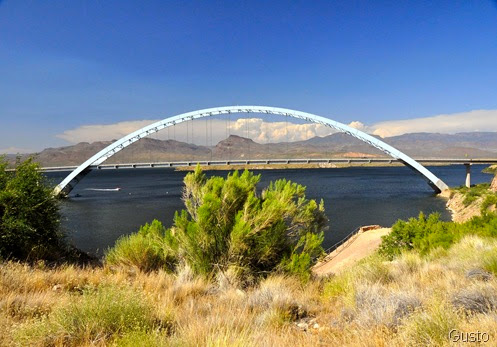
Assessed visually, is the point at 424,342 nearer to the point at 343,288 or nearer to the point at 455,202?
the point at 343,288

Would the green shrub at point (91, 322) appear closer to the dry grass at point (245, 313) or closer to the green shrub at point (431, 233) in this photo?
the dry grass at point (245, 313)

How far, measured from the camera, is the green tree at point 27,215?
338 inches

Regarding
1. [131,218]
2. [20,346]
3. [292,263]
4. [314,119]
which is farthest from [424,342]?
[314,119]

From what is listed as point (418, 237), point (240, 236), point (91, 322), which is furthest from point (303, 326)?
point (418, 237)

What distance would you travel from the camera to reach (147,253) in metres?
8.85

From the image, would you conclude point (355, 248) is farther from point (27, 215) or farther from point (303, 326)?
point (303, 326)

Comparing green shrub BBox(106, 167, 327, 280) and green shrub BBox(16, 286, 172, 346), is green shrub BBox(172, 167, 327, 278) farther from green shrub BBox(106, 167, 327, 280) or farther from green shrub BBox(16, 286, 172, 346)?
green shrub BBox(16, 286, 172, 346)

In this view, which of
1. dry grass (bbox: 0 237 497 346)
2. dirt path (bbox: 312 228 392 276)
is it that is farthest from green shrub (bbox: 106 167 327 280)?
dirt path (bbox: 312 228 392 276)

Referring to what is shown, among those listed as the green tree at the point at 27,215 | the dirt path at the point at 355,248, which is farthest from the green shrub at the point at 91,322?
the dirt path at the point at 355,248

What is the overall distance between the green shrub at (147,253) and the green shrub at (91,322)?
471 cm

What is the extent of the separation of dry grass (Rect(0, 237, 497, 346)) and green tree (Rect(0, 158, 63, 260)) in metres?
3.06

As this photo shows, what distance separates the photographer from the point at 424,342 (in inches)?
120

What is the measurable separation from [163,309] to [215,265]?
332 cm

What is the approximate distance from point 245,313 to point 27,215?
7.40 meters
